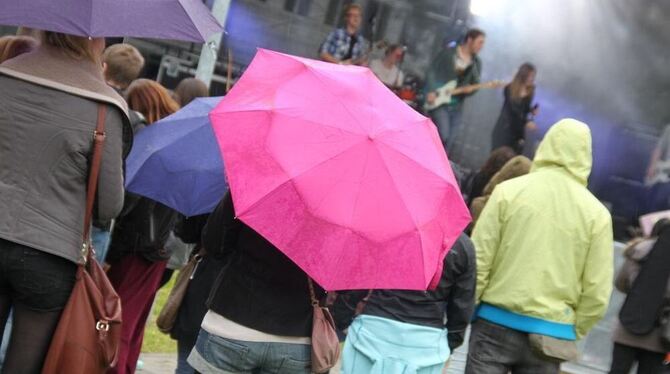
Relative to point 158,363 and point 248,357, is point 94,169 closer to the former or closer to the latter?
point 248,357

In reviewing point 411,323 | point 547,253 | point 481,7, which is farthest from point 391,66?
point 411,323

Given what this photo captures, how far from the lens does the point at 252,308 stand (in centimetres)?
432

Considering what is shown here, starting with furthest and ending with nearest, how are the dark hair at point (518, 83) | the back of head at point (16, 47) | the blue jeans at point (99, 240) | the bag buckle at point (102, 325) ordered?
the dark hair at point (518, 83) → the blue jeans at point (99, 240) → the back of head at point (16, 47) → the bag buckle at point (102, 325)

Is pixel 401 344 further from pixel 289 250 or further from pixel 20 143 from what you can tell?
pixel 20 143

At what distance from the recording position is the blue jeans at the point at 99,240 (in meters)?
5.82

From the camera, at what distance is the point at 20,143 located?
4020 millimetres

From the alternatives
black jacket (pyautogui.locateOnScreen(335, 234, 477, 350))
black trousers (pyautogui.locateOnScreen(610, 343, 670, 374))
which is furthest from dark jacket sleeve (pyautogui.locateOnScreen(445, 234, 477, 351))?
black trousers (pyautogui.locateOnScreen(610, 343, 670, 374))

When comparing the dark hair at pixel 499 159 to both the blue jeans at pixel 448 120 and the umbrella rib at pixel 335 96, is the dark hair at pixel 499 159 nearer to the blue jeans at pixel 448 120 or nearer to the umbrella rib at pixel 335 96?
the umbrella rib at pixel 335 96

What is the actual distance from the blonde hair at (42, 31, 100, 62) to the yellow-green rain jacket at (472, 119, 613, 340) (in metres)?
2.58

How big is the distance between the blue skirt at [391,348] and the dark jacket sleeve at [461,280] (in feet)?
0.52

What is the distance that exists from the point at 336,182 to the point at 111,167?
86 centimetres

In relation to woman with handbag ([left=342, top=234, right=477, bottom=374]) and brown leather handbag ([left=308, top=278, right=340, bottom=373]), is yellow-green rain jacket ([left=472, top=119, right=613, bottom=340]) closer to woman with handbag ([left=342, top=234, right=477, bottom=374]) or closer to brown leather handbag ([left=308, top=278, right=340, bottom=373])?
woman with handbag ([left=342, top=234, right=477, bottom=374])

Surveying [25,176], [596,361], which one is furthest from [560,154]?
[596,361]

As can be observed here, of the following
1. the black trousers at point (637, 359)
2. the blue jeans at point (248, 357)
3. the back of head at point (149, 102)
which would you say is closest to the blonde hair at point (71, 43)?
the blue jeans at point (248, 357)
